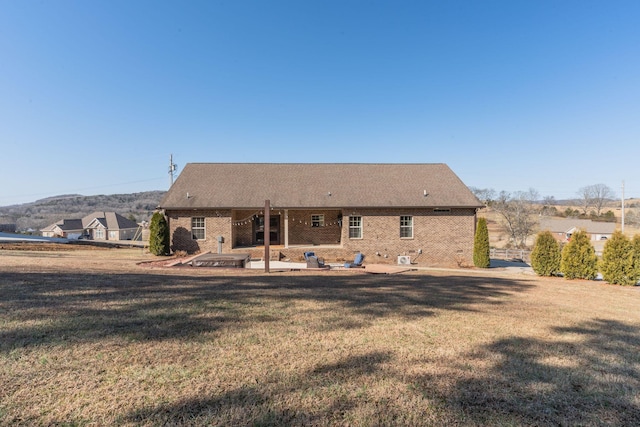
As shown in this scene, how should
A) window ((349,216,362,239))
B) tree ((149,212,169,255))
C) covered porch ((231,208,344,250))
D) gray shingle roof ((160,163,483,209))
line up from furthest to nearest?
covered porch ((231,208,344,250)), window ((349,216,362,239)), gray shingle roof ((160,163,483,209)), tree ((149,212,169,255))

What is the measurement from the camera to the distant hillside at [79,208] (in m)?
71.9

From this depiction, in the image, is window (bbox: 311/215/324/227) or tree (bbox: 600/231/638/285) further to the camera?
window (bbox: 311/215/324/227)

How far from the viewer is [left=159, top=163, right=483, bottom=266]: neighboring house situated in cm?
1967

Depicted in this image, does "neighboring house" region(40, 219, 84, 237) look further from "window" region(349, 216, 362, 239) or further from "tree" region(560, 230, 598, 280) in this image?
"tree" region(560, 230, 598, 280)

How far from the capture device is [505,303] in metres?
7.37

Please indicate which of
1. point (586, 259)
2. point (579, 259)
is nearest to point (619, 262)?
point (586, 259)

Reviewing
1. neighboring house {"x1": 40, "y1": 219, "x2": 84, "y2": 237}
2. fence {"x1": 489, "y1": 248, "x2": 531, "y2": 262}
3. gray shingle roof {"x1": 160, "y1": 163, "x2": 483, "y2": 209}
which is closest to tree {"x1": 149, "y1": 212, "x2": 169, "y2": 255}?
gray shingle roof {"x1": 160, "y1": 163, "x2": 483, "y2": 209}

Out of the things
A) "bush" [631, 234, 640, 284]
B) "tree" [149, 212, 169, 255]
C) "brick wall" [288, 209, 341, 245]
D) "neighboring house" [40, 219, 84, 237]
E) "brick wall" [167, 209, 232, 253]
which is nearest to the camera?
"bush" [631, 234, 640, 284]

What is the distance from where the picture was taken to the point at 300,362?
3555 mm

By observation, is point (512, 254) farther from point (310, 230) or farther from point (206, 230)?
point (206, 230)

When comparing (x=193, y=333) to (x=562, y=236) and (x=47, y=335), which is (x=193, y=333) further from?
(x=562, y=236)

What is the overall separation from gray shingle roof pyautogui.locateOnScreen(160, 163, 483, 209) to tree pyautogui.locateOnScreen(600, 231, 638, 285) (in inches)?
293

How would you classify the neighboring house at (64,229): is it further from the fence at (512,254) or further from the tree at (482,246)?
the fence at (512,254)

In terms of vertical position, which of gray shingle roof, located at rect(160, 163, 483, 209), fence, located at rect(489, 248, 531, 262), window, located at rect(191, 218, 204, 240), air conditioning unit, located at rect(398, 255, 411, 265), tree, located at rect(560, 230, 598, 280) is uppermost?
gray shingle roof, located at rect(160, 163, 483, 209)
